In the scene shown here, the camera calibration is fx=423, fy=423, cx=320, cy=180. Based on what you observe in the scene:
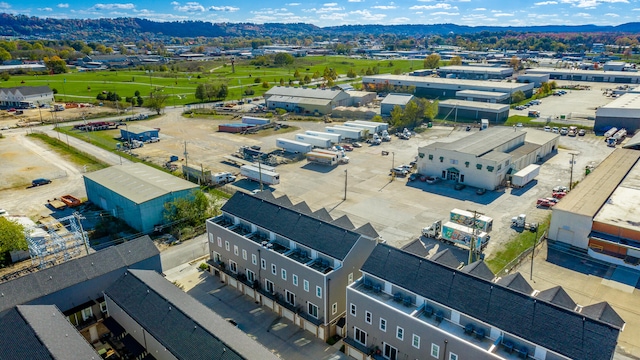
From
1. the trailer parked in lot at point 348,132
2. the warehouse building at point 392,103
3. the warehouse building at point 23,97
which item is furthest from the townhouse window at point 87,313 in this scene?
the warehouse building at point 23,97

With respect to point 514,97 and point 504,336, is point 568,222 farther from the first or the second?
point 514,97

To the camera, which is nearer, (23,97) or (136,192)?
(136,192)

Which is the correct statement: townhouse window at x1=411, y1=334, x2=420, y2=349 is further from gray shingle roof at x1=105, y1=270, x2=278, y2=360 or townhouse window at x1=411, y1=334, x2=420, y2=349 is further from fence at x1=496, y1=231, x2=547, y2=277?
fence at x1=496, y1=231, x2=547, y2=277

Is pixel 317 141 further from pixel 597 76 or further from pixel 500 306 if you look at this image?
pixel 597 76

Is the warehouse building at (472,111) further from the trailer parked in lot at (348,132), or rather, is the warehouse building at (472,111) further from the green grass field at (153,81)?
the green grass field at (153,81)

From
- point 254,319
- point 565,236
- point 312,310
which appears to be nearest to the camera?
point 312,310

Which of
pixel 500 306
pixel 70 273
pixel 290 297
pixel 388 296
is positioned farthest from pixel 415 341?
pixel 70 273
